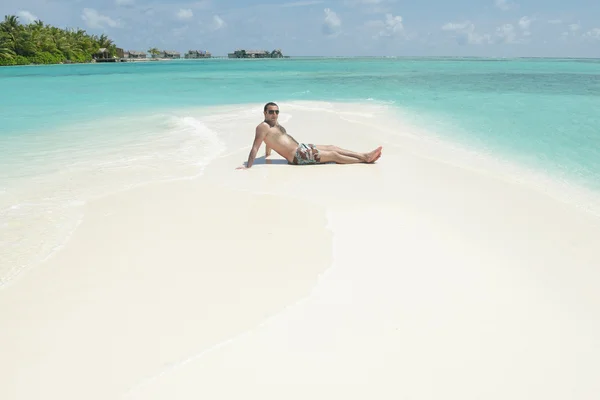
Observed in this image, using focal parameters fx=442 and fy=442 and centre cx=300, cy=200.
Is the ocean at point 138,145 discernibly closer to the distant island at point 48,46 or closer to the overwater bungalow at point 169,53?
the distant island at point 48,46

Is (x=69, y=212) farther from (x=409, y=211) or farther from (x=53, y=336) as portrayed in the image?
(x=409, y=211)

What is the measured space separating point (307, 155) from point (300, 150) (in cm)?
12

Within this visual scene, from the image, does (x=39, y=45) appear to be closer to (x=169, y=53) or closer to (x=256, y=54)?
(x=169, y=53)

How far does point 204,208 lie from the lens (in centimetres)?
430

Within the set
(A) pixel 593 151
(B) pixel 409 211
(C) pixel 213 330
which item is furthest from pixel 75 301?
(A) pixel 593 151

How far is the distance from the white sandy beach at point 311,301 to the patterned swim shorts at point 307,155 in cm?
151

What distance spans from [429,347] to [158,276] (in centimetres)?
178

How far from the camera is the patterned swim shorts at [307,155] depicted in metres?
6.19

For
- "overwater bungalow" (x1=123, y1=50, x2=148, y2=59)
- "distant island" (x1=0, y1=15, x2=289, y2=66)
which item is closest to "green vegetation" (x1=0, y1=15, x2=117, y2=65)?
"distant island" (x1=0, y1=15, x2=289, y2=66)

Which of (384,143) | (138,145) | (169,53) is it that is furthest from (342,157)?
(169,53)

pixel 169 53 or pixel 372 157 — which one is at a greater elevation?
pixel 169 53

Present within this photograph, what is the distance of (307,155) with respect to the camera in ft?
20.4

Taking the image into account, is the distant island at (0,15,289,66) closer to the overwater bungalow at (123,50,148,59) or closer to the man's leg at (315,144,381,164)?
the overwater bungalow at (123,50,148,59)

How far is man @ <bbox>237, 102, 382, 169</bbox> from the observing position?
616cm
